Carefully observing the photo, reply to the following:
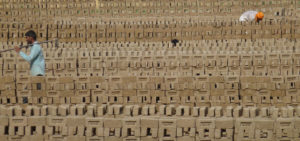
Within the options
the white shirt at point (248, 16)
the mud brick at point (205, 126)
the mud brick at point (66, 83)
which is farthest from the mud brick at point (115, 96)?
the white shirt at point (248, 16)

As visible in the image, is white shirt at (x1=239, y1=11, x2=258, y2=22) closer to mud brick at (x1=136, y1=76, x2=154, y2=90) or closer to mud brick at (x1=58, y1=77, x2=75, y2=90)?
mud brick at (x1=136, y1=76, x2=154, y2=90)

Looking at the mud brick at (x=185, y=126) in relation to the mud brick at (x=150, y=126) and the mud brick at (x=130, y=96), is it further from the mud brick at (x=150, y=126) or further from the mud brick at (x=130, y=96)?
the mud brick at (x=130, y=96)

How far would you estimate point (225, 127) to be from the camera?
304 inches

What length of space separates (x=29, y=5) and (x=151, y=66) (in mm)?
17000

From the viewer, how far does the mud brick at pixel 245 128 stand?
7.65m

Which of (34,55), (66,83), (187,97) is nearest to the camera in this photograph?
(34,55)

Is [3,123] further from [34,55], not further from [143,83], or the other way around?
[143,83]

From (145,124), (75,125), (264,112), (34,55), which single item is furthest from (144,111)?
(34,55)

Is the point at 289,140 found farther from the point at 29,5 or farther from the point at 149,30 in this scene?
the point at 29,5

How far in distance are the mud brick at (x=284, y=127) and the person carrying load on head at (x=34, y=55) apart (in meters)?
4.73

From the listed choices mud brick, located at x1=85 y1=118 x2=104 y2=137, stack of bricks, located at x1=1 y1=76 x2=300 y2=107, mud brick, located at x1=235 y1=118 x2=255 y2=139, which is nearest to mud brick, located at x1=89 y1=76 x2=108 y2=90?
stack of bricks, located at x1=1 y1=76 x2=300 y2=107

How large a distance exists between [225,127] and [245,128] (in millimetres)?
277

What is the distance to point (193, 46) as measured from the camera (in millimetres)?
17406

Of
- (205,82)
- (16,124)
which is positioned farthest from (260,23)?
(16,124)
